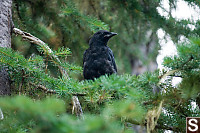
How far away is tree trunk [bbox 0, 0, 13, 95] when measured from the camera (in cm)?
204

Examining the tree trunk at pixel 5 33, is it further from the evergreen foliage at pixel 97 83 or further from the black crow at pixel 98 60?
the black crow at pixel 98 60

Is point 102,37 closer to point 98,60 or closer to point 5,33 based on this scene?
point 98,60

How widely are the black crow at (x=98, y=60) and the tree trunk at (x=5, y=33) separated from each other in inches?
44.9

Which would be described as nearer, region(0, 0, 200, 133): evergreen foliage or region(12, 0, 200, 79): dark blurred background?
region(0, 0, 200, 133): evergreen foliage

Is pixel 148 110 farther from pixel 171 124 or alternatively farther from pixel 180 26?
Result: pixel 180 26

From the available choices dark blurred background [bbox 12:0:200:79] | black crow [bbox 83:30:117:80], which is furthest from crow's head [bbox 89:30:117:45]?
dark blurred background [bbox 12:0:200:79]

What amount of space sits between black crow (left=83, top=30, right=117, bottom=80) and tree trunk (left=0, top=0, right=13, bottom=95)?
3.74ft

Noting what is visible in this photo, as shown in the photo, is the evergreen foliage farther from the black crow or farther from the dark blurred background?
the black crow

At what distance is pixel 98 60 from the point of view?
313cm

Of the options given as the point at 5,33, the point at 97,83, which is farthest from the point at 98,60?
the point at 97,83

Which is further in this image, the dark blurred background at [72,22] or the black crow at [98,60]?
the dark blurred background at [72,22]

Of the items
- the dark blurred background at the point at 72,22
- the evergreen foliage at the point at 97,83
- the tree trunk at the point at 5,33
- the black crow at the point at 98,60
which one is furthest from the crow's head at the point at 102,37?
the tree trunk at the point at 5,33

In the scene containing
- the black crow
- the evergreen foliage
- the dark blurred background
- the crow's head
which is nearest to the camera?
the evergreen foliage

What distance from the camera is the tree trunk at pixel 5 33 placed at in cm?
204
